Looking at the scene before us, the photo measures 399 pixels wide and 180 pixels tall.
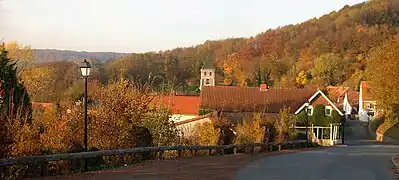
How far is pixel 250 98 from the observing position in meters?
61.8

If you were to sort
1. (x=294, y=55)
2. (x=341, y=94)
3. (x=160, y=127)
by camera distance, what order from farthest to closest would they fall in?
(x=294, y=55) → (x=341, y=94) → (x=160, y=127)

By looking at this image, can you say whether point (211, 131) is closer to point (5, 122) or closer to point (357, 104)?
point (5, 122)

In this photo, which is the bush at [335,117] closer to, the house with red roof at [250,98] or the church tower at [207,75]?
the house with red roof at [250,98]

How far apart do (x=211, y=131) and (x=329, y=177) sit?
10014mm

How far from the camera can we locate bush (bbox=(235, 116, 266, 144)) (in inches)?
1137

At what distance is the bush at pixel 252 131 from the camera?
28891 millimetres

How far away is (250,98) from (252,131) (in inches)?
1273

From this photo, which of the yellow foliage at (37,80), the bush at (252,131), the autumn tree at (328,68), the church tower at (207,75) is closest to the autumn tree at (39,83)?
the yellow foliage at (37,80)

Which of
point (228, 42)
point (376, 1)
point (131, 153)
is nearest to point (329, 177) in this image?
point (131, 153)

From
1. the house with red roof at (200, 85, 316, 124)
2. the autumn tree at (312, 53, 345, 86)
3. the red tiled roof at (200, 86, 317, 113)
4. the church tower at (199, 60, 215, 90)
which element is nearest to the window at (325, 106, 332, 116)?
the house with red roof at (200, 85, 316, 124)

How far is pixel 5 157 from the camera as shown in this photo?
40.3 feet

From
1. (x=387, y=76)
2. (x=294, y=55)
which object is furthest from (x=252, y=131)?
(x=294, y=55)

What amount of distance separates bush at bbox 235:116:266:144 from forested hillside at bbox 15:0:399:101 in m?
45.9

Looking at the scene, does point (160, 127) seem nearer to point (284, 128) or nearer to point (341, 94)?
point (284, 128)
